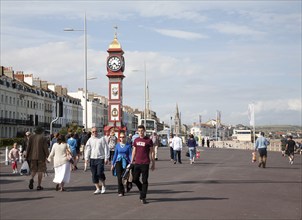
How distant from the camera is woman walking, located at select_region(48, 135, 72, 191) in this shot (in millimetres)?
15305

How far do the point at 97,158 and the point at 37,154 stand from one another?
225cm

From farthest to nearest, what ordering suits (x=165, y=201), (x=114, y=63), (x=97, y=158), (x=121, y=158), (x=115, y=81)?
(x=114, y=63), (x=115, y=81), (x=97, y=158), (x=121, y=158), (x=165, y=201)

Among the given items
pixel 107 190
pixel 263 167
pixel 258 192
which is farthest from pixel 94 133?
pixel 263 167

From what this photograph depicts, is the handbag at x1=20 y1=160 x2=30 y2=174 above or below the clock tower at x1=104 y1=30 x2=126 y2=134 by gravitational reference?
below

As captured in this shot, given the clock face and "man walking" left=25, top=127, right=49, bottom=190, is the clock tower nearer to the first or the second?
the clock face

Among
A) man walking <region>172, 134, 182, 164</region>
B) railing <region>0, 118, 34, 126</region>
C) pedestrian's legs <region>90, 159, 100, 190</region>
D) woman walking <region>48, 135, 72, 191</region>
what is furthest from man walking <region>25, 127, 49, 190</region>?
railing <region>0, 118, 34, 126</region>

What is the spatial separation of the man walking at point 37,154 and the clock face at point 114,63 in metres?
45.0

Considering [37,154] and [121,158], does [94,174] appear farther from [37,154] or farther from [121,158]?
[37,154]

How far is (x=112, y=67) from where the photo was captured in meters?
61.1

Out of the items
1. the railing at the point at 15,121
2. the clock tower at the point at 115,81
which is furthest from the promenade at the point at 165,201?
the railing at the point at 15,121

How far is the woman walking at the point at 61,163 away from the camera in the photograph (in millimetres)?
15305

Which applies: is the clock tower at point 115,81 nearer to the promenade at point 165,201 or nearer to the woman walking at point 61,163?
the promenade at point 165,201

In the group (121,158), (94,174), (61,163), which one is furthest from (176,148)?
(121,158)

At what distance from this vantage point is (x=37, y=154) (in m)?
16.1
